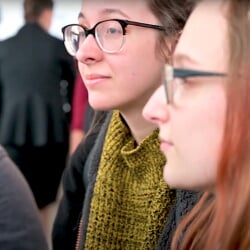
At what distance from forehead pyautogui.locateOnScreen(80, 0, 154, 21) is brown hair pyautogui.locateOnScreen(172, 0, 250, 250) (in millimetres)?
329

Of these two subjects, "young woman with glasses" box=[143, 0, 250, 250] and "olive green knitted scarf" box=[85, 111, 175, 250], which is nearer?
"young woman with glasses" box=[143, 0, 250, 250]

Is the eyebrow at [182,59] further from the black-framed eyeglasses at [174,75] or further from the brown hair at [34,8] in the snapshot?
the brown hair at [34,8]

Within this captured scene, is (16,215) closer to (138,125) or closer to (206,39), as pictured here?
(138,125)

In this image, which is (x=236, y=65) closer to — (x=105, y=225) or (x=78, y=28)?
(x=78, y=28)

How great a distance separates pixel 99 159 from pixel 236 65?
2.05 ft

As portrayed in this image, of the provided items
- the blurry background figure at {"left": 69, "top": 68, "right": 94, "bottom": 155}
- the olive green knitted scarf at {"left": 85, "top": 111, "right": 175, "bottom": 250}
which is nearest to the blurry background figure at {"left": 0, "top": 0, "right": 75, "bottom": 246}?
the blurry background figure at {"left": 69, "top": 68, "right": 94, "bottom": 155}

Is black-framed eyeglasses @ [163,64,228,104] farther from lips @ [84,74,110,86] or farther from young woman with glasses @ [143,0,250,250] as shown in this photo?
lips @ [84,74,110,86]

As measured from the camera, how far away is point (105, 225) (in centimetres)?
141

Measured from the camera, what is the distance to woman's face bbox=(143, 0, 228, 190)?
933 mm

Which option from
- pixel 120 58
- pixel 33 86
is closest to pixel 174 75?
pixel 120 58

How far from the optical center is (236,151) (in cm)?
91

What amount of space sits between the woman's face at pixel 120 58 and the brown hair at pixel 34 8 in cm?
189

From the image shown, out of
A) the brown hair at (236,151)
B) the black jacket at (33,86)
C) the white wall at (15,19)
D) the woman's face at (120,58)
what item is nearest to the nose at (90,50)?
the woman's face at (120,58)

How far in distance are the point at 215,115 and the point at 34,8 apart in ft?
7.72
